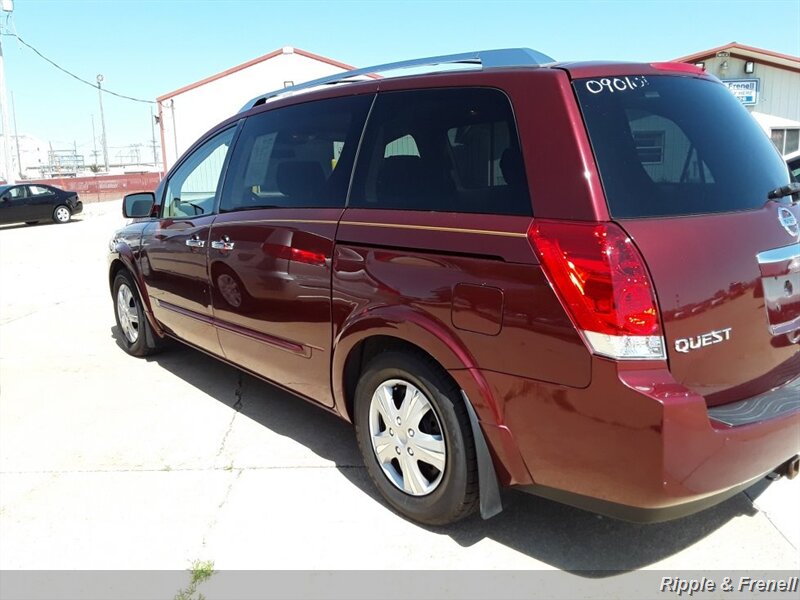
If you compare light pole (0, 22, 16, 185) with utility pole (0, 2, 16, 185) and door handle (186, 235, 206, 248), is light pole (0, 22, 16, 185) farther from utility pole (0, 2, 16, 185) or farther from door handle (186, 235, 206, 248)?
door handle (186, 235, 206, 248)

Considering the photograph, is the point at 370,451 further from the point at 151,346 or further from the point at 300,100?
the point at 151,346

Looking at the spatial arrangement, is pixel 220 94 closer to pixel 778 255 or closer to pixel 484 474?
pixel 484 474

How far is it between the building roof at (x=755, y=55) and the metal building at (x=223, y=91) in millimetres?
16513

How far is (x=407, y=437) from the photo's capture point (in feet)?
9.21

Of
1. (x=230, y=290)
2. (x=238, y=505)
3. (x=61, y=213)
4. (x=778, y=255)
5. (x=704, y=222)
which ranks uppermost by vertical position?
(x=704, y=222)

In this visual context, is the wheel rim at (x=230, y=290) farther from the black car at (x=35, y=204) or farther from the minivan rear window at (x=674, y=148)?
the black car at (x=35, y=204)

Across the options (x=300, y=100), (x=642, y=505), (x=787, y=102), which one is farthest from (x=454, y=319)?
(x=787, y=102)

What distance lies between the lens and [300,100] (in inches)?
142

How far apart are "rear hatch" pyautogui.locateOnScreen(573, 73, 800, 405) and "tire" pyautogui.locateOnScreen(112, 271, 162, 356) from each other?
13.8 ft

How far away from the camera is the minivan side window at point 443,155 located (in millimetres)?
2428

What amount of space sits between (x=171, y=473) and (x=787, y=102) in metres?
22.0

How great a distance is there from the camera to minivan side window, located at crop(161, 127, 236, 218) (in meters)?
4.25

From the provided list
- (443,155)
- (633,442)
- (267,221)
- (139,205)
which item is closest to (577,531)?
(633,442)

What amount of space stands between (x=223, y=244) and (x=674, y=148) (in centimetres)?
253
